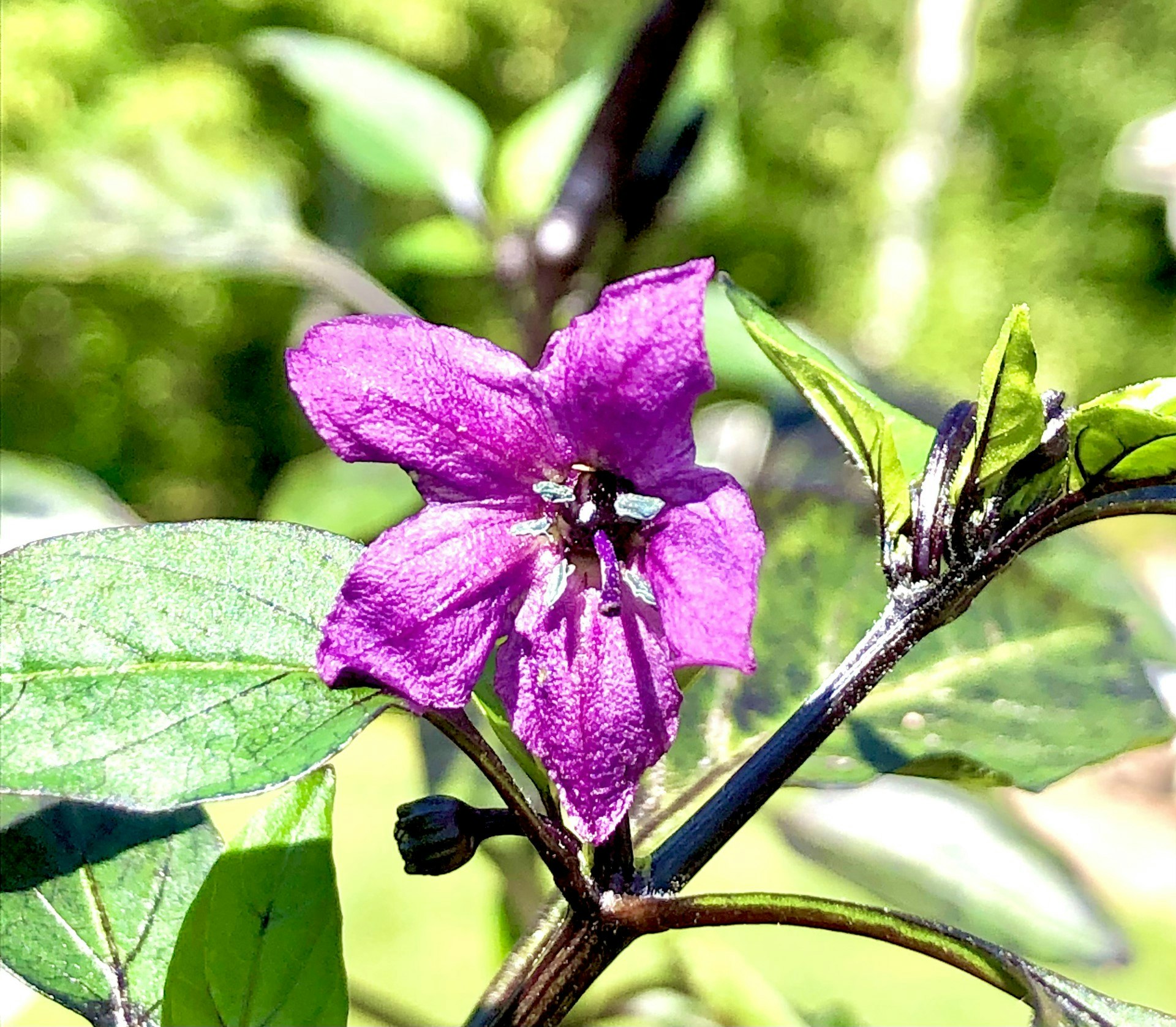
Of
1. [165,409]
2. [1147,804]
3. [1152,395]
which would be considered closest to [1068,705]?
[1152,395]

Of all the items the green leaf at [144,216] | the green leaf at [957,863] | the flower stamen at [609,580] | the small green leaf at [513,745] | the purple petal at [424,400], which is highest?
the purple petal at [424,400]

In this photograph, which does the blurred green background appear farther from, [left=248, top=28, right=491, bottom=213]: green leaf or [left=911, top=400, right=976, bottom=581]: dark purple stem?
[left=911, top=400, right=976, bottom=581]: dark purple stem

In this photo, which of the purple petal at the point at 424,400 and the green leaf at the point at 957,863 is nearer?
the purple petal at the point at 424,400

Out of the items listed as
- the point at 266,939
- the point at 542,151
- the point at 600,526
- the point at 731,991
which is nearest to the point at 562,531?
the point at 600,526

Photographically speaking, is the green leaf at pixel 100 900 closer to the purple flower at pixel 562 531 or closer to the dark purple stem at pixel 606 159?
the purple flower at pixel 562 531

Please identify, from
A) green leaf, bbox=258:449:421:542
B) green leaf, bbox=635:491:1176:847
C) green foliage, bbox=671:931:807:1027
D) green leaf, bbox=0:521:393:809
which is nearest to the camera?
green leaf, bbox=0:521:393:809

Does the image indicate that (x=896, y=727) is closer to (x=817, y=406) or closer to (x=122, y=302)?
(x=817, y=406)

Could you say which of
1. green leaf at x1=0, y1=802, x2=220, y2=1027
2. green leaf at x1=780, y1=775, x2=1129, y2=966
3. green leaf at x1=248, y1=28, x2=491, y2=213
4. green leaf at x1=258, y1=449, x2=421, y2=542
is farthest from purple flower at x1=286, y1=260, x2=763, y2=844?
green leaf at x1=248, y1=28, x2=491, y2=213

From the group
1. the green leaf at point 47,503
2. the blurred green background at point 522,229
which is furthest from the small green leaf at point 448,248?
the green leaf at point 47,503
